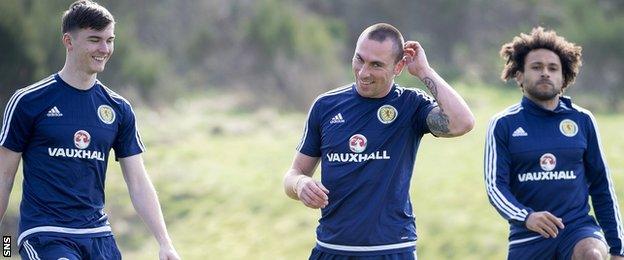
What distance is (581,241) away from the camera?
295 inches

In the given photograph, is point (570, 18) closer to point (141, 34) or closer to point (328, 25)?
point (328, 25)

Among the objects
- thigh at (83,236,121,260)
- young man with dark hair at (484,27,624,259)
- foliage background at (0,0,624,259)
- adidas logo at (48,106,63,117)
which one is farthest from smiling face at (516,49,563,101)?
foliage background at (0,0,624,259)

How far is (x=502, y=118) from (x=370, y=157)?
1170 millimetres

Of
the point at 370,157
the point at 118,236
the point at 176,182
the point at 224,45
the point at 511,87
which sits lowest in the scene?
the point at 370,157

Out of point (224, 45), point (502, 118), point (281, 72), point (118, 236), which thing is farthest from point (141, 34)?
point (502, 118)

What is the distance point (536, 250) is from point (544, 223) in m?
0.45

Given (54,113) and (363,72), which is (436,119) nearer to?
(363,72)

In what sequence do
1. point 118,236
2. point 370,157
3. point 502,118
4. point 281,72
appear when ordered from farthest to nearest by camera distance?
point 281,72
point 118,236
point 502,118
point 370,157

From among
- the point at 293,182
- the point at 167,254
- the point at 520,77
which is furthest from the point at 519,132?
the point at 167,254

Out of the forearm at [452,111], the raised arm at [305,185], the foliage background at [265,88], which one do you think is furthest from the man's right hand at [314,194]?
the foliage background at [265,88]

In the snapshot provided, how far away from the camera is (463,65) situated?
35375 mm

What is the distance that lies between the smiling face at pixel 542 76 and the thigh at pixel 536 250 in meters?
0.91

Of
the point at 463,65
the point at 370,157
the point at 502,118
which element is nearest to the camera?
the point at 370,157

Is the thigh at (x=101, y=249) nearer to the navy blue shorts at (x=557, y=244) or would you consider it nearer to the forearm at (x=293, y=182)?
the forearm at (x=293, y=182)
